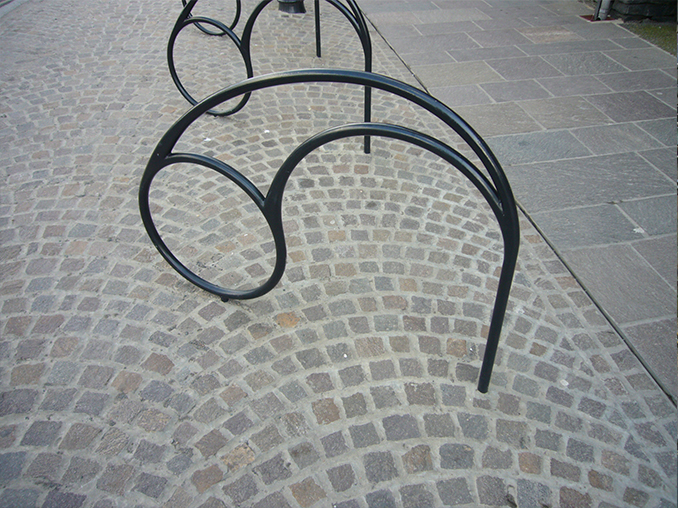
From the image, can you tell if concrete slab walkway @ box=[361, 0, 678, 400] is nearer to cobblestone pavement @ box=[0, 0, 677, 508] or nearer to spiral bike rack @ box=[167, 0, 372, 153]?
cobblestone pavement @ box=[0, 0, 677, 508]

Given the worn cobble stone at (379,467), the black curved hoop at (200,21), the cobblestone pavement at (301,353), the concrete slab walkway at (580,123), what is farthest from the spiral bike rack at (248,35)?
the worn cobble stone at (379,467)

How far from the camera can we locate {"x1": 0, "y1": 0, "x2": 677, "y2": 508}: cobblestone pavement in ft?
6.98

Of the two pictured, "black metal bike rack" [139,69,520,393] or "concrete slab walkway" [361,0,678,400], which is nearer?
"black metal bike rack" [139,69,520,393]

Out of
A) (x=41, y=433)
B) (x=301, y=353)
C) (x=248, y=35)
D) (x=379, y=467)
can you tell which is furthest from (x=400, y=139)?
(x=248, y=35)

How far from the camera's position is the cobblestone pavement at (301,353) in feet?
6.98

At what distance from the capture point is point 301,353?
2.63 metres

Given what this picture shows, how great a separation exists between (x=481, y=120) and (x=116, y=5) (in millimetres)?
6055

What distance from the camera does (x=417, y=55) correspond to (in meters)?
6.06

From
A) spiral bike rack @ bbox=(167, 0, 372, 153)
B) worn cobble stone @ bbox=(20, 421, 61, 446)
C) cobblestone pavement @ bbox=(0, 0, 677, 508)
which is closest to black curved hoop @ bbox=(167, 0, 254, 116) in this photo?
spiral bike rack @ bbox=(167, 0, 372, 153)

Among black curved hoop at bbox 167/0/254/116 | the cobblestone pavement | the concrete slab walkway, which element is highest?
black curved hoop at bbox 167/0/254/116

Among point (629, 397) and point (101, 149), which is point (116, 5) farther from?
point (629, 397)

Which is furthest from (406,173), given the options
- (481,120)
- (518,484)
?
(518,484)

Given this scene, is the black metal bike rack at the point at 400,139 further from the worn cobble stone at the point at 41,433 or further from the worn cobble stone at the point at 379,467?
the worn cobble stone at the point at 41,433

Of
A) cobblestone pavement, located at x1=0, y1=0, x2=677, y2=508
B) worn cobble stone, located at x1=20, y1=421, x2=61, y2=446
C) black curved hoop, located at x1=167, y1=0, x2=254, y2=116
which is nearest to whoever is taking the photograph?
cobblestone pavement, located at x1=0, y1=0, x2=677, y2=508
